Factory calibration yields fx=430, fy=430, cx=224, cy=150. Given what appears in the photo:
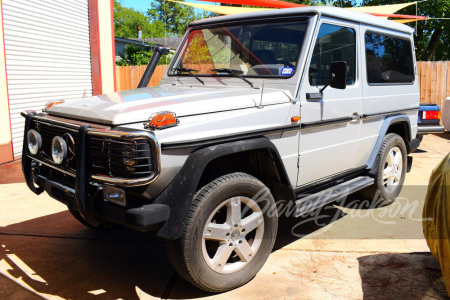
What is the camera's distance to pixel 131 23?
66.8 m

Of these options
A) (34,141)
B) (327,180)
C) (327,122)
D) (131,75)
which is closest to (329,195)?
(327,180)

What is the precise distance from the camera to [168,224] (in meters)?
2.74

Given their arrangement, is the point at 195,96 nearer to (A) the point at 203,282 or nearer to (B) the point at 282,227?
(A) the point at 203,282

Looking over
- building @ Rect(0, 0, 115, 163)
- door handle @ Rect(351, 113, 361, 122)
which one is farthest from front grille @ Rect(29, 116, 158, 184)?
building @ Rect(0, 0, 115, 163)

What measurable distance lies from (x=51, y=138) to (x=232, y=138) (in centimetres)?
143

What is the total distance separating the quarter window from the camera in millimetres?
3891

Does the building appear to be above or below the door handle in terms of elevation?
above

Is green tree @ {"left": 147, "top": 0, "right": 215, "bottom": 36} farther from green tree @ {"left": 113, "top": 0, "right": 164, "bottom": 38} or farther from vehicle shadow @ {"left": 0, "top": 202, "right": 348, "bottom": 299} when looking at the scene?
vehicle shadow @ {"left": 0, "top": 202, "right": 348, "bottom": 299}

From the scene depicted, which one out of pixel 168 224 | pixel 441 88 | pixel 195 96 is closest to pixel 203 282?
pixel 168 224

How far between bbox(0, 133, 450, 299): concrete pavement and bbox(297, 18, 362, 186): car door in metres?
0.69

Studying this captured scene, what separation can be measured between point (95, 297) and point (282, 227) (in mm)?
2139

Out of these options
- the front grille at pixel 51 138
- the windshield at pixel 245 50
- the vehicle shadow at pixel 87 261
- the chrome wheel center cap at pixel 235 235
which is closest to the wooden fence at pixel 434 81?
the vehicle shadow at pixel 87 261

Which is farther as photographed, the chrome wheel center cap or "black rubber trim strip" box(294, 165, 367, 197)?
"black rubber trim strip" box(294, 165, 367, 197)

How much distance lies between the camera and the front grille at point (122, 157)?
8.73ft
